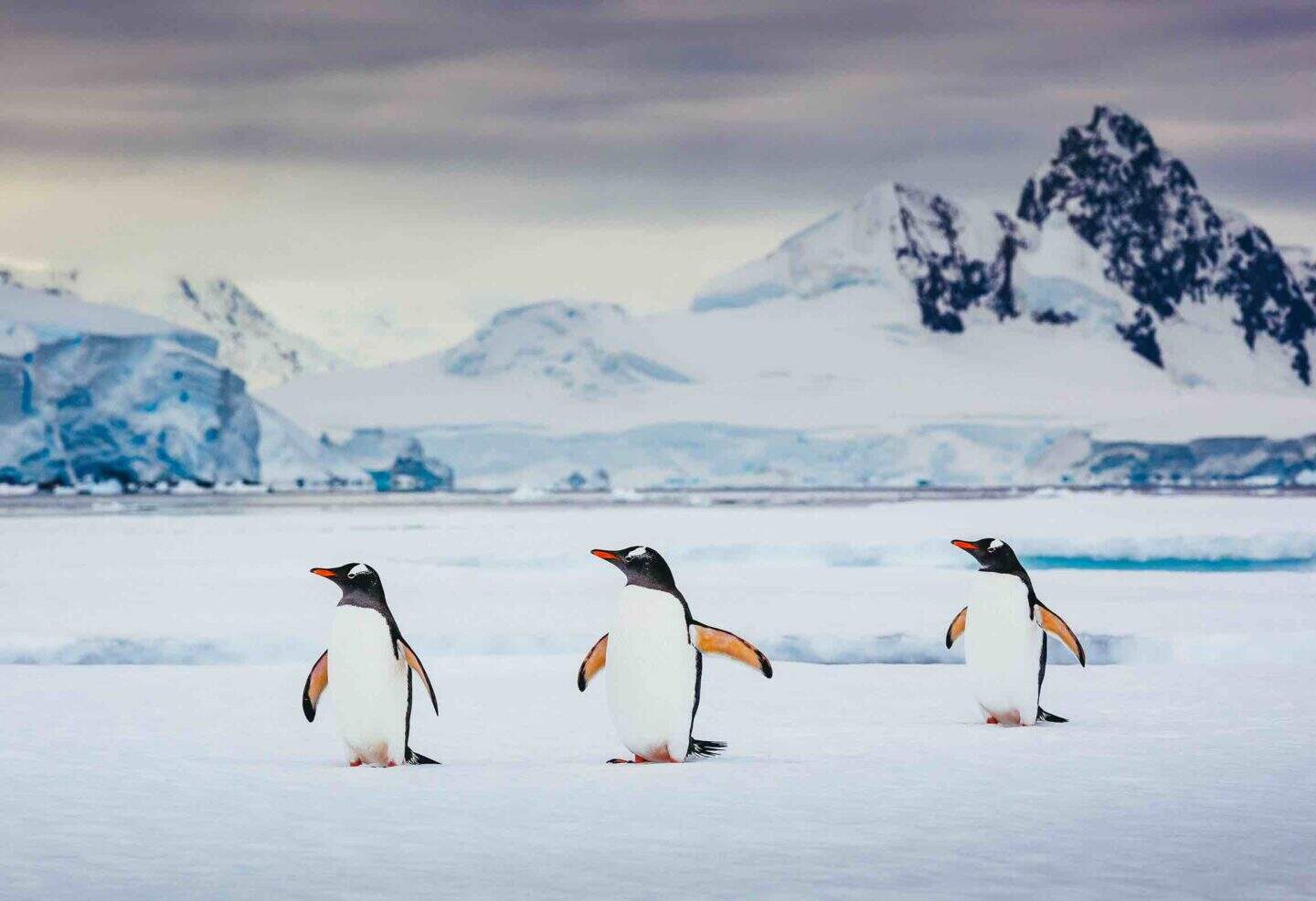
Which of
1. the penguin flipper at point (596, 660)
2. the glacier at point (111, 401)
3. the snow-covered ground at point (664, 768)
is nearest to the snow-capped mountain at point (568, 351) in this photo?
the glacier at point (111, 401)

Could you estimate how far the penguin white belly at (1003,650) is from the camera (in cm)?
795

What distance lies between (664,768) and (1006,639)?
6.68 feet

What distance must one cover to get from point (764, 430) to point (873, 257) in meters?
46.3

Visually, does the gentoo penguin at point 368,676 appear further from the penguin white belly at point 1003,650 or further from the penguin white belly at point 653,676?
the penguin white belly at point 1003,650

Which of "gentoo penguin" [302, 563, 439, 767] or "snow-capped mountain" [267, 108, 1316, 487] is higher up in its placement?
"snow-capped mountain" [267, 108, 1316, 487]

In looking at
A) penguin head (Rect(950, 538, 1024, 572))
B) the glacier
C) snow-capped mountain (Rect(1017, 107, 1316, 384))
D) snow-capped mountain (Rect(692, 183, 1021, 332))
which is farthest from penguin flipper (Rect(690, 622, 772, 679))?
snow-capped mountain (Rect(1017, 107, 1316, 384))

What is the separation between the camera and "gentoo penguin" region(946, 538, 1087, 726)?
7957 millimetres

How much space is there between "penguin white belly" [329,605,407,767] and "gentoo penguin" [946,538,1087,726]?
2.39 meters

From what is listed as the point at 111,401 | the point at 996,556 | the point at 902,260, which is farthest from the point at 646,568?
the point at 902,260

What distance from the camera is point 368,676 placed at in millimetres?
6758

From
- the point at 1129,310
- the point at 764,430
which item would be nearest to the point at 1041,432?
the point at 764,430

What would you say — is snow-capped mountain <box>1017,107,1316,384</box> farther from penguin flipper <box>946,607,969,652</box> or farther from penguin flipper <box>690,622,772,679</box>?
penguin flipper <box>690,622,772,679</box>

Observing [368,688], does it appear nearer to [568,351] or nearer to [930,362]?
[568,351]

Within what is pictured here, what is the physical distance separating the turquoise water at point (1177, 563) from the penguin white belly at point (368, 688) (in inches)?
636
